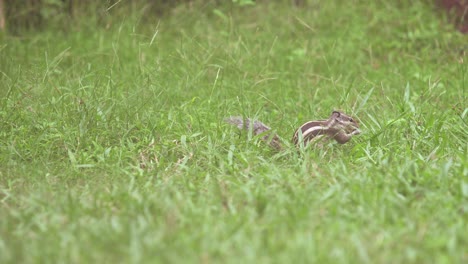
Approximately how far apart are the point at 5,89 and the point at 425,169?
A: 3.16 m

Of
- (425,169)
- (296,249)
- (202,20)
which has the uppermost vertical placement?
(296,249)

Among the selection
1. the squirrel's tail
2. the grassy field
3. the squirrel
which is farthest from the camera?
the squirrel's tail

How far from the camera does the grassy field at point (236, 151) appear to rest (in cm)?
281

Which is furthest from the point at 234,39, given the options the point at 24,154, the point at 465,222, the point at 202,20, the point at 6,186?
the point at 465,222

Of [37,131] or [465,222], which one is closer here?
[465,222]

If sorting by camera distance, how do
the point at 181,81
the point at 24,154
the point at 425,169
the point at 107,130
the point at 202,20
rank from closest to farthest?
the point at 425,169 < the point at 24,154 < the point at 107,130 < the point at 181,81 < the point at 202,20

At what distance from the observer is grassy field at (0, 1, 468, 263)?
2.81m

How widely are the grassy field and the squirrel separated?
8 centimetres

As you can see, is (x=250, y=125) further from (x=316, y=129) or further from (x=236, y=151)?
(x=316, y=129)

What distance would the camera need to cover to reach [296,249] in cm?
266

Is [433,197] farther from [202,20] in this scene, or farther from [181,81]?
[202,20]

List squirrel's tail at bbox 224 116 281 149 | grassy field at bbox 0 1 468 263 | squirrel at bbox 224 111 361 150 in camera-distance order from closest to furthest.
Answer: grassy field at bbox 0 1 468 263 → squirrel at bbox 224 111 361 150 → squirrel's tail at bbox 224 116 281 149

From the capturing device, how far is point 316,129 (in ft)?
14.4

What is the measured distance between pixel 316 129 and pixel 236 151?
525 millimetres
